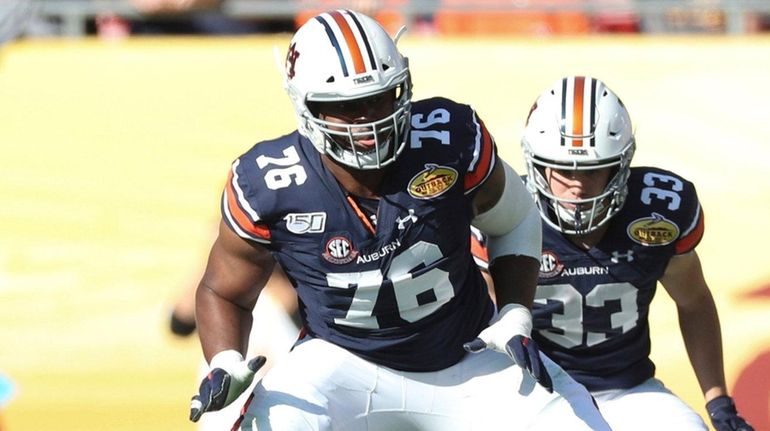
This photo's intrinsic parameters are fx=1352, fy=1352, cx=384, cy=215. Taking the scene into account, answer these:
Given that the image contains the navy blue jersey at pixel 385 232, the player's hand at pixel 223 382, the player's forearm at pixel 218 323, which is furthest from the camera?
the player's forearm at pixel 218 323

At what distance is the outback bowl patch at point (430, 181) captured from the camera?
124 inches

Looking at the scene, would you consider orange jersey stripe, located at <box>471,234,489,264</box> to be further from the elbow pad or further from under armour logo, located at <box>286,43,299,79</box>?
under armour logo, located at <box>286,43,299,79</box>

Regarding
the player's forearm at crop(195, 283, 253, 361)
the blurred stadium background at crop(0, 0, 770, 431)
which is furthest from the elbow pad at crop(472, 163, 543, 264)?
the blurred stadium background at crop(0, 0, 770, 431)

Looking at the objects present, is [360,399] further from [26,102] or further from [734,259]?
[26,102]

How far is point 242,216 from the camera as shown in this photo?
3.12 meters

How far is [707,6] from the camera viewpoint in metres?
5.92

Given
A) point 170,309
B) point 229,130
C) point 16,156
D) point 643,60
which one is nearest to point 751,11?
point 643,60

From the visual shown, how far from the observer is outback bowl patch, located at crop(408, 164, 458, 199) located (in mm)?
3141

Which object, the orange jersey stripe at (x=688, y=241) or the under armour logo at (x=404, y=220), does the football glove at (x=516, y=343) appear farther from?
the orange jersey stripe at (x=688, y=241)

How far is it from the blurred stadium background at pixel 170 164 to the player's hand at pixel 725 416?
1162 mm

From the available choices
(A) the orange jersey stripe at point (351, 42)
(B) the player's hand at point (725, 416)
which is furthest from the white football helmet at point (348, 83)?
(B) the player's hand at point (725, 416)

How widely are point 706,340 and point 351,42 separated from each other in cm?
149

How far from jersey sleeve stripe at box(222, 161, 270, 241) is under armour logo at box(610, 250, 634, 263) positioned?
1.16m

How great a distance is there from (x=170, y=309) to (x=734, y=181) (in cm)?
227
